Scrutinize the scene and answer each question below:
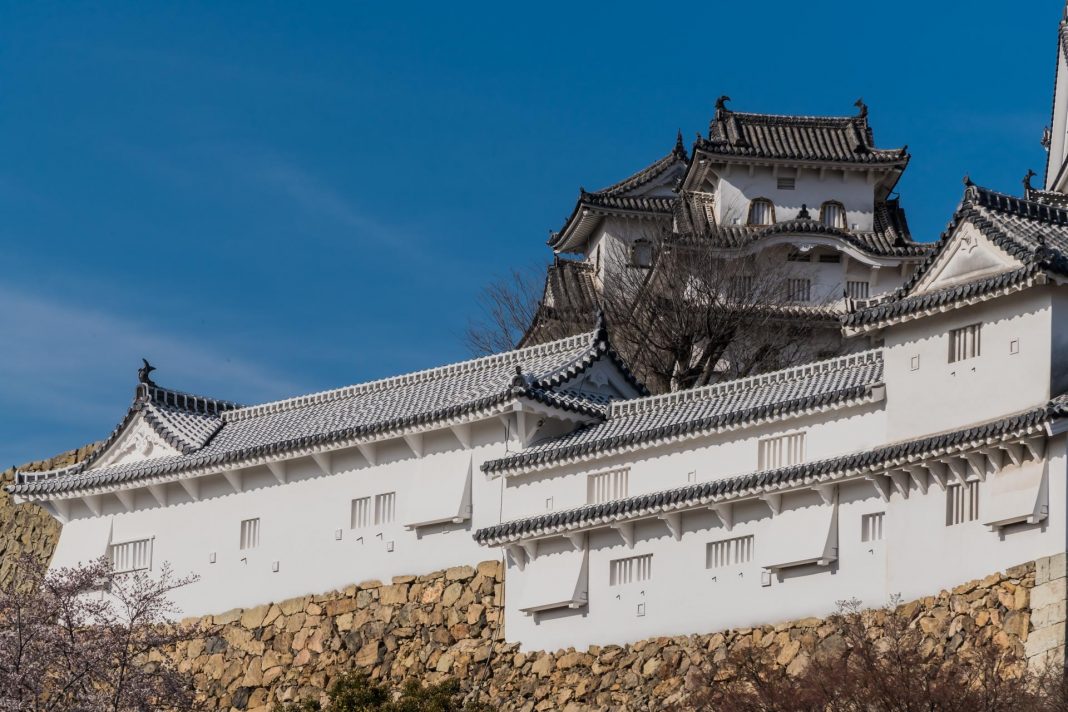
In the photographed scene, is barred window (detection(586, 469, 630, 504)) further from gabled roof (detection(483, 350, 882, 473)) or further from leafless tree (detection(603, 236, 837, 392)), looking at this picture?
leafless tree (detection(603, 236, 837, 392))

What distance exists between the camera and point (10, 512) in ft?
163

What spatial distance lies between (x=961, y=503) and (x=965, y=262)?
3.55 meters

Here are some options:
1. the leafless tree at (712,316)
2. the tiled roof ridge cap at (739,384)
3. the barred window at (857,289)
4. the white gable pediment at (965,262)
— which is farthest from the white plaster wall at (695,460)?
the barred window at (857,289)

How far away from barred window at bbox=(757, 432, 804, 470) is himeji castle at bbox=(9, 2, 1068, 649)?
3 cm

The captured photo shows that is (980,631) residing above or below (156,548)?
below

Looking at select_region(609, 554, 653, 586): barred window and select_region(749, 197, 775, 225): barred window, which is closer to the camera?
select_region(609, 554, 653, 586): barred window

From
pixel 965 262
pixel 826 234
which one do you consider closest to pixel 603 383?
pixel 965 262

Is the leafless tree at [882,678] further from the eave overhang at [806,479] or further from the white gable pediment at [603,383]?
the white gable pediment at [603,383]

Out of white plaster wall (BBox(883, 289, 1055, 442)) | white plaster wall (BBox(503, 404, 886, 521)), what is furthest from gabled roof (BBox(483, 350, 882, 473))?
white plaster wall (BBox(883, 289, 1055, 442))

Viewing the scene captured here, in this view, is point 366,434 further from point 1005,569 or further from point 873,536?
point 1005,569

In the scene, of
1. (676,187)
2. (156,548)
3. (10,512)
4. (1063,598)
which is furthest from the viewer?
(676,187)

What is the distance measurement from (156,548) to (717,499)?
1283 cm

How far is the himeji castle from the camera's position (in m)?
29.0

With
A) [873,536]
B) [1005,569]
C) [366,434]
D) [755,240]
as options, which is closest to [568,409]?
[366,434]
